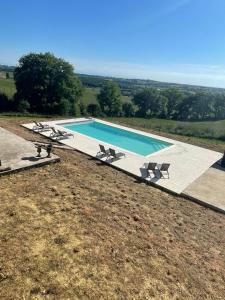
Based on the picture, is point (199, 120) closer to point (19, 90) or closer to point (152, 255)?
point (19, 90)

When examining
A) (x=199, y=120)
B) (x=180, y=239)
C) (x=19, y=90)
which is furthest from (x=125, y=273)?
(x=199, y=120)

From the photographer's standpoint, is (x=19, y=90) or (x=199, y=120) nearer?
(x=19, y=90)

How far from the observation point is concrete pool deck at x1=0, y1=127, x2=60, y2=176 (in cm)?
1070

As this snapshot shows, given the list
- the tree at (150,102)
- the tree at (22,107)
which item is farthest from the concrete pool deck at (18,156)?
the tree at (150,102)

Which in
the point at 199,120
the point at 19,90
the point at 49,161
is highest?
the point at 19,90

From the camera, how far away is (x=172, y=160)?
15.1 metres

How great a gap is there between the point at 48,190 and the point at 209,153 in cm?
1213

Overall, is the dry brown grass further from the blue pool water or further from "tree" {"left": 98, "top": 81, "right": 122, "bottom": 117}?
"tree" {"left": 98, "top": 81, "right": 122, "bottom": 117}

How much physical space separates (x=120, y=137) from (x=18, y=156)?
10.4m

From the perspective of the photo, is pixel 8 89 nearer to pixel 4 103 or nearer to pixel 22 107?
pixel 4 103

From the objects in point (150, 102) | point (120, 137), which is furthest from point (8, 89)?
point (150, 102)

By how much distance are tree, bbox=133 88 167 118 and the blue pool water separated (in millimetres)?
32663

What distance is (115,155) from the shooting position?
1406 centimetres

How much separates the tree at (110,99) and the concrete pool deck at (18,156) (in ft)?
107
